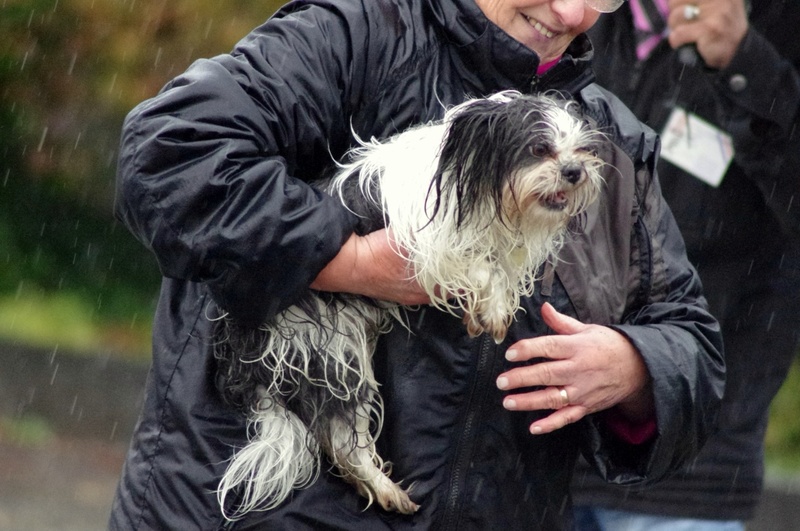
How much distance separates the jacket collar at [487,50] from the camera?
8.41 feet

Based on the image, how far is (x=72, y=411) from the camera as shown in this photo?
21.4 feet

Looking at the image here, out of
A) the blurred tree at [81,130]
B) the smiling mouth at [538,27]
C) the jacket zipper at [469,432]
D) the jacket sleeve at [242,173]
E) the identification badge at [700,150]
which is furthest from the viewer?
the blurred tree at [81,130]

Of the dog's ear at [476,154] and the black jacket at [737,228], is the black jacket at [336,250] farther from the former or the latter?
the black jacket at [737,228]

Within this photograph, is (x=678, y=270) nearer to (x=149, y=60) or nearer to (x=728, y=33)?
(x=728, y=33)

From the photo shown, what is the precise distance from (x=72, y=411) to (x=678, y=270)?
182 inches

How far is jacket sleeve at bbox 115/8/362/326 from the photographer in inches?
89.2

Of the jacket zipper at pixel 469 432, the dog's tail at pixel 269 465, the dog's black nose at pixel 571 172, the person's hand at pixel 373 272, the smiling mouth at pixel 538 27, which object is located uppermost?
the smiling mouth at pixel 538 27

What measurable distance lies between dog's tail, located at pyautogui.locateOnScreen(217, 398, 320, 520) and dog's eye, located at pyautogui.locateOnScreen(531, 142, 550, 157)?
34.2 inches

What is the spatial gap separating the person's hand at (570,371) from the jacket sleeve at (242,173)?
0.52m

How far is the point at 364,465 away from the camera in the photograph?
2588 mm

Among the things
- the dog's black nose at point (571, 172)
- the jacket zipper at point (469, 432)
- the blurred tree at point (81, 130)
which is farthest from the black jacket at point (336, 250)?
the blurred tree at point (81, 130)

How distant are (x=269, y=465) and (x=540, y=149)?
3.13 feet

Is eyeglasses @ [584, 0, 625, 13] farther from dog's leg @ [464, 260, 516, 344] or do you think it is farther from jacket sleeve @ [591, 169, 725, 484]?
dog's leg @ [464, 260, 516, 344]

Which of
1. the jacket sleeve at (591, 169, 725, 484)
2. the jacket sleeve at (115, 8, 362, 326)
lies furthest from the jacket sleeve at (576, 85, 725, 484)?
the jacket sleeve at (115, 8, 362, 326)
